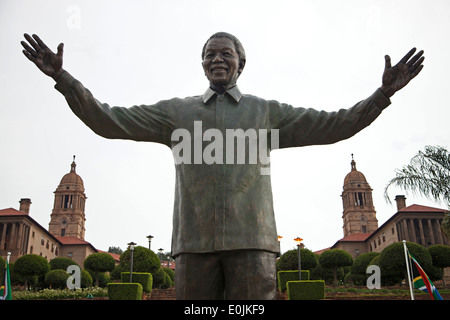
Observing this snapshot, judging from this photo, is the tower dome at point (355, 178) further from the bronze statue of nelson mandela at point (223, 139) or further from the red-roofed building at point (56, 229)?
the bronze statue of nelson mandela at point (223, 139)

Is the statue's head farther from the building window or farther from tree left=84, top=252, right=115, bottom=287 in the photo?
the building window

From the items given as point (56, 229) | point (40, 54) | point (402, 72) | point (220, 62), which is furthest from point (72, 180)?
point (402, 72)

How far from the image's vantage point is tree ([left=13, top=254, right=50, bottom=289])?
37.8m

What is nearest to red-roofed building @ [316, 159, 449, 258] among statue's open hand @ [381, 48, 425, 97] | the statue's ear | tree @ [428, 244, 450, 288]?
tree @ [428, 244, 450, 288]

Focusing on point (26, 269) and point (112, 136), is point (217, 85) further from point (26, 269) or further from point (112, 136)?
point (26, 269)

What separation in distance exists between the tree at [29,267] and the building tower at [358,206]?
216ft

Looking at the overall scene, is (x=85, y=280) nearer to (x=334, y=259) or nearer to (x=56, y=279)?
(x=56, y=279)

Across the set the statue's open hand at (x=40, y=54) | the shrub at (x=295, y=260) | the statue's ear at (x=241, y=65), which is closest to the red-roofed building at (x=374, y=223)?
the shrub at (x=295, y=260)

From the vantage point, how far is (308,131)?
3.14 metres

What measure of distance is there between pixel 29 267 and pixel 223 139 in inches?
1564

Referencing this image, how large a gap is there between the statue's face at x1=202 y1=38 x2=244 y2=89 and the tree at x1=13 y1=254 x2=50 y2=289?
130 feet

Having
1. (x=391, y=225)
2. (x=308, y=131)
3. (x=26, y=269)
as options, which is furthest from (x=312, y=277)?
(x=308, y=131)

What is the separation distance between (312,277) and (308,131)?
48.4 meters
